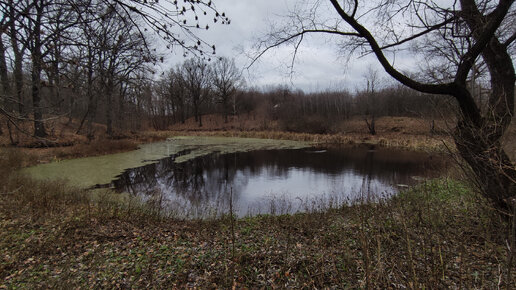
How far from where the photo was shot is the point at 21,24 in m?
2.67

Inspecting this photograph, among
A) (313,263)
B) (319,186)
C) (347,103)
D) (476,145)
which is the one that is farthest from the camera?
(347,103)

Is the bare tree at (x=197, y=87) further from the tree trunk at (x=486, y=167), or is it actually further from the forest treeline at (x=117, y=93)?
the tree trunk at (x=486, y=167)

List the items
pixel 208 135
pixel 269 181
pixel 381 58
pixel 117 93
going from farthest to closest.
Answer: pixel 208 135 < pixel 117 93 < pixel 269 181 < pixel 381 58

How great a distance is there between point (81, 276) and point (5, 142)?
643 inches

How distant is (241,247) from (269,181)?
712 cm

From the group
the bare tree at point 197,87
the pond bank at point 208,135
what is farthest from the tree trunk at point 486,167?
the bare tree at point 197,87

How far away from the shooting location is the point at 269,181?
1155 cm

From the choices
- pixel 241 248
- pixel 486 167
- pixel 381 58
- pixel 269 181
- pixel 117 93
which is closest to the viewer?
pixel 486 167

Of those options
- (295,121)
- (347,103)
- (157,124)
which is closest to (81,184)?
(295,121)

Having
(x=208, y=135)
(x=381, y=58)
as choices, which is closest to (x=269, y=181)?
(x=381, y=58)

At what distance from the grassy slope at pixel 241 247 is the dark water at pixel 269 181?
137 centimetres

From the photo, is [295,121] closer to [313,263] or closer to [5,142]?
[5,142]

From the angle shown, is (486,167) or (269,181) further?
(269,181)

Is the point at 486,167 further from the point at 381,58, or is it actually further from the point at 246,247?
the point at 246,247
